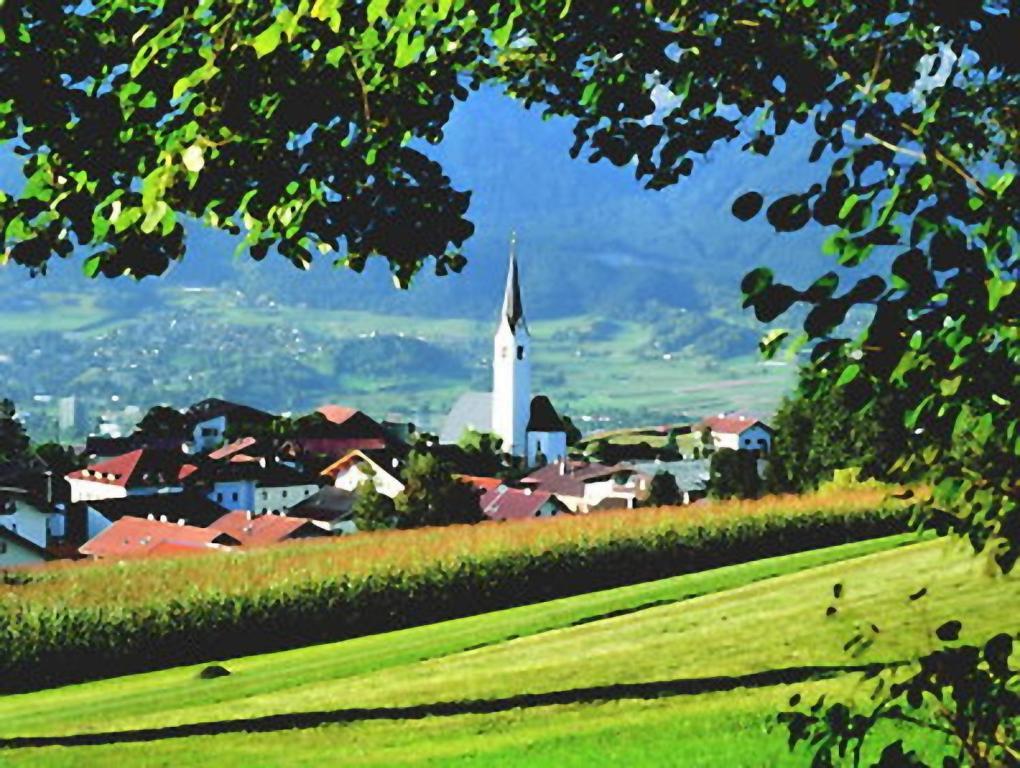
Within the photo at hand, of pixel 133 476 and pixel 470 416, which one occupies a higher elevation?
pixel 133 476

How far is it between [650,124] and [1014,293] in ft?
4.63

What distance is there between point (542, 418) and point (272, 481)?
50522mm

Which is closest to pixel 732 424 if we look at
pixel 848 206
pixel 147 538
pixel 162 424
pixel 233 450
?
pixel 162 424

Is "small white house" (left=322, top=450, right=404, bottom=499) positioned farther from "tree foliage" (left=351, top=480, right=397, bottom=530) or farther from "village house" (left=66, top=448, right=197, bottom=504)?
"tree foliage" (left=351, top=480, right=397, bottom=530)

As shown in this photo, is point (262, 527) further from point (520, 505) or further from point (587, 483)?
point (587, 483)

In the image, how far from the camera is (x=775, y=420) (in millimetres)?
62969

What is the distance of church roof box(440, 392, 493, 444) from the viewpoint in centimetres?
15938

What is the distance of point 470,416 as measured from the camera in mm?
163250

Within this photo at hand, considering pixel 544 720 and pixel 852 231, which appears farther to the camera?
pixel 544 720

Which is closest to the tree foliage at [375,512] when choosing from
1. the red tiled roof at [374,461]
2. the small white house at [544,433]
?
the red tiled roof at [374,461]

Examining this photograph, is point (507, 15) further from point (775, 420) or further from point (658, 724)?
point (775, 420)

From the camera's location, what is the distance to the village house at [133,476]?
297 feet

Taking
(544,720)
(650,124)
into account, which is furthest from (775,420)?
(650,124)

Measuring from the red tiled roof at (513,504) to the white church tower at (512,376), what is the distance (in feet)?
252
